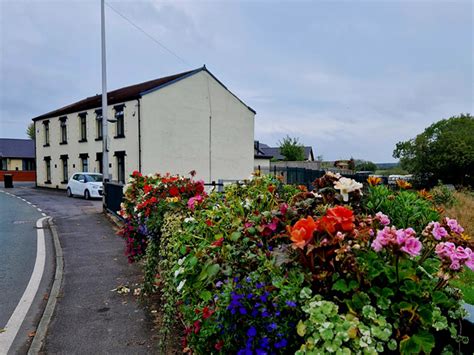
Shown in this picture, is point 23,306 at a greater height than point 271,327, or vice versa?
point 271,327

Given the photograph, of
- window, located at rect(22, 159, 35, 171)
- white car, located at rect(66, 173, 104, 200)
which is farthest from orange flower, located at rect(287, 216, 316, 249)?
window, located at rect(22, 159, 35, 171)

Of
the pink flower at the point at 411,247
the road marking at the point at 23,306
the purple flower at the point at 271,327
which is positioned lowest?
the road marking at the point at 23,306

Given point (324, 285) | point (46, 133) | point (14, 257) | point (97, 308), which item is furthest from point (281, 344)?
point (46, 133)

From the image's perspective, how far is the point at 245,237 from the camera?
9.11 feet

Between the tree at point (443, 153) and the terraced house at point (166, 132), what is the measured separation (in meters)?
12.0

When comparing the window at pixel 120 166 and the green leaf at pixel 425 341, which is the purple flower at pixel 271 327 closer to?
the green leaf at pixel 425 341

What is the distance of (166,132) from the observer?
24.5 meters

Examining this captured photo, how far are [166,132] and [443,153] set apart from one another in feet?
60.5

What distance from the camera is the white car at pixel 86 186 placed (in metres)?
21.8

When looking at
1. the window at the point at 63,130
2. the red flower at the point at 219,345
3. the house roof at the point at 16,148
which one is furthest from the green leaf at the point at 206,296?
the house roof at the point at 16,148

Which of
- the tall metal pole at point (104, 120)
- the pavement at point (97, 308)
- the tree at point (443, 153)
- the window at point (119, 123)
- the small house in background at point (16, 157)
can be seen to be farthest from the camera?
the small house in background at point (16, 157)

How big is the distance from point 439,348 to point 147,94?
916 inches

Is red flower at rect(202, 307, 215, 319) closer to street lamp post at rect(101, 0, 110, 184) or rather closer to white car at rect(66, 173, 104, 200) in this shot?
street lamp post at rect(101, 0, 110, 184)

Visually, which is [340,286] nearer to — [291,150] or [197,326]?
[197,326]
